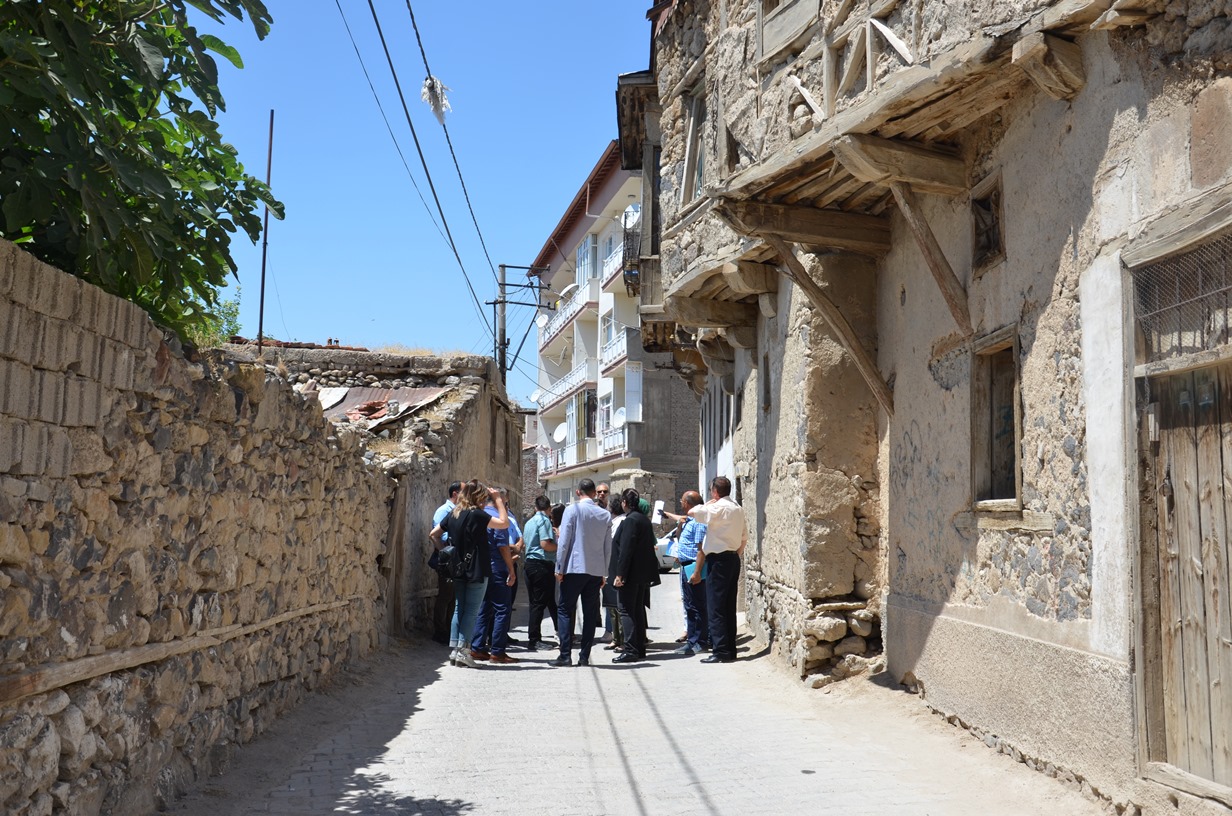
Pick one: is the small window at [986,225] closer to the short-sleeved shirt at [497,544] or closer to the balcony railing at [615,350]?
the short-sleeved shirt at [497,544]

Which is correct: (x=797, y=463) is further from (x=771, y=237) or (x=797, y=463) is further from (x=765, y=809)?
(x=765, y=809)

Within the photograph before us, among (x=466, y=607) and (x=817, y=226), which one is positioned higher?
(x=817, y=226)

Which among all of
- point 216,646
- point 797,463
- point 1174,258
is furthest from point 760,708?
point 1174,258

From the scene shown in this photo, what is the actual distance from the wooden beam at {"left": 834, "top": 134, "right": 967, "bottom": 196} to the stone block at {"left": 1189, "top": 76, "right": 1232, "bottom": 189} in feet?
8.66

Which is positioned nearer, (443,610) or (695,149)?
(443,610)

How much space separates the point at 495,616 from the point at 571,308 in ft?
99.6

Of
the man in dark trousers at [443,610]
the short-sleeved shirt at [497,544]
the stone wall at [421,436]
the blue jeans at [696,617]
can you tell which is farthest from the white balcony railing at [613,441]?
the short-sleeved shirt at [497,544]

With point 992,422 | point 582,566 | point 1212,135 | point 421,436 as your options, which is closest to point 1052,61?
point 1212,135

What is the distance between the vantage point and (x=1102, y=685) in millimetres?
5250

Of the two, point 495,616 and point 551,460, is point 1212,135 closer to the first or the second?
point 495,616

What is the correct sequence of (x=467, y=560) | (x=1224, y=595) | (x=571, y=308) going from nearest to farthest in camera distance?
(x=1224, y=595) → (x=467, y=560) → (x=571, y=308)

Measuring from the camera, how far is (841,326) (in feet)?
29.2

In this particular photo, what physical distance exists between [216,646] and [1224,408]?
5294 mm

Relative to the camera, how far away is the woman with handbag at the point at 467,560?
10.3 meters
